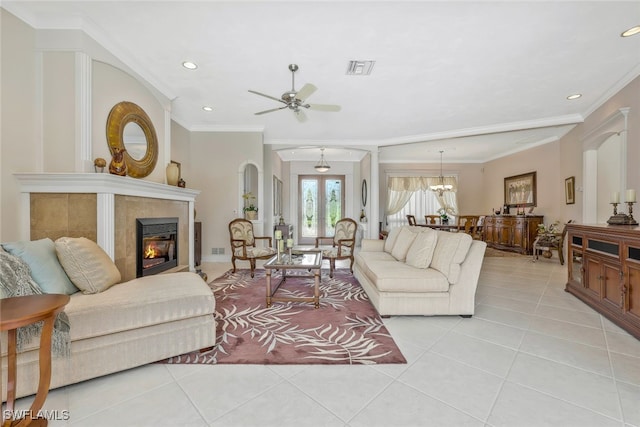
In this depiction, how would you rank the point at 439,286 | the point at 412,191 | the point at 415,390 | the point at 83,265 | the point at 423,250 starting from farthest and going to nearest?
1. the point at 412,191
2. the point at 423,250
3. the point at 439,286
4. the point at 83,265
5. the point at 415,390

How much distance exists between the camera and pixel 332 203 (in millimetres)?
8578

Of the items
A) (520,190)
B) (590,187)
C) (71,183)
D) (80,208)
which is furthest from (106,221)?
(520,190)

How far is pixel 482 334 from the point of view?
7.88 ft

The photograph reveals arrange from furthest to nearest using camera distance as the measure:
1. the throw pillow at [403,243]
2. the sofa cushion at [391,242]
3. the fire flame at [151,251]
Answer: the sofa cushion at [391,242]
the throw pillow at [403,243]
the fire flame at [151,251]

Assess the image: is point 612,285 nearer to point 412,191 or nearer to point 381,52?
point 381,52

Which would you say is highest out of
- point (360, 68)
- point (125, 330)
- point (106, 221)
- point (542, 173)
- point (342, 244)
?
point (360, 68)

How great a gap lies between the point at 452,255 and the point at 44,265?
133 inches

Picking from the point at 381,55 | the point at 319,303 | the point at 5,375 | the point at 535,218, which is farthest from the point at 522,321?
the point at 535,218

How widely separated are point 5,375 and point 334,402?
1.82m

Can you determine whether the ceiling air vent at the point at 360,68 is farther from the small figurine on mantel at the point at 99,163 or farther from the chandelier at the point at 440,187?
the chandelier at the point at 440,187

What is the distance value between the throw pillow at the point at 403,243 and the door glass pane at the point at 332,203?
4.74 m

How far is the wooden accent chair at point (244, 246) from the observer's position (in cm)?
446

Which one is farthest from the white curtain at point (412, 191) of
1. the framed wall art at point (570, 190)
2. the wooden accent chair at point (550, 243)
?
the framed wall art at point (570, 190)

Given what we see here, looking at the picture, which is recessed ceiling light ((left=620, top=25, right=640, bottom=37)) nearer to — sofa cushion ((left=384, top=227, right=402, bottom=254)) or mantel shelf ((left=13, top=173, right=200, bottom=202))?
sofa cushion ((left=384, top=227, right=402, bottom=254))
